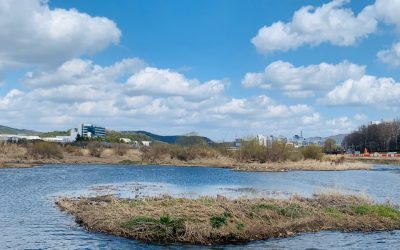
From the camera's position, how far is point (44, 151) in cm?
12656

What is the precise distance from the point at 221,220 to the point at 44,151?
359ft

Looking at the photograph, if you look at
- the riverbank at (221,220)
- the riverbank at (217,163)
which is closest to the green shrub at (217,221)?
the riverbank at (221,220)

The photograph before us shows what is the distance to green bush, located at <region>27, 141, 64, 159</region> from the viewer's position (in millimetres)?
125938

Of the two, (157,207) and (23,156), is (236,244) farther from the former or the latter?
(23,156)

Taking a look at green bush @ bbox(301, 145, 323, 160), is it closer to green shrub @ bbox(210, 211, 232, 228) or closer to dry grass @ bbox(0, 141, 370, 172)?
dry grass @ bbox(0, 141, 370, 172)

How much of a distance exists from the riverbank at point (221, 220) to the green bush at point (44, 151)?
97960 millimetres

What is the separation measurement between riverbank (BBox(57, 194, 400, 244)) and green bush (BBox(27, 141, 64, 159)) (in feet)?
321

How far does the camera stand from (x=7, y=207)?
37031mm

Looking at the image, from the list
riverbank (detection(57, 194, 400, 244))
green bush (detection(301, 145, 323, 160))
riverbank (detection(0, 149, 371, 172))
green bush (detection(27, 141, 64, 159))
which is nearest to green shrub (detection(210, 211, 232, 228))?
riverbank (detection(57, 194, 400, 244))

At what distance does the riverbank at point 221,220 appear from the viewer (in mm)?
24516

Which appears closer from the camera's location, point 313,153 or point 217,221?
point 217,221

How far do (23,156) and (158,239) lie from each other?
366 ft

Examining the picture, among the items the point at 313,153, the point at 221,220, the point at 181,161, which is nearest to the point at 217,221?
the point at 221,220

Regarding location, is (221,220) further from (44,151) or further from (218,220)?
(44,151)
